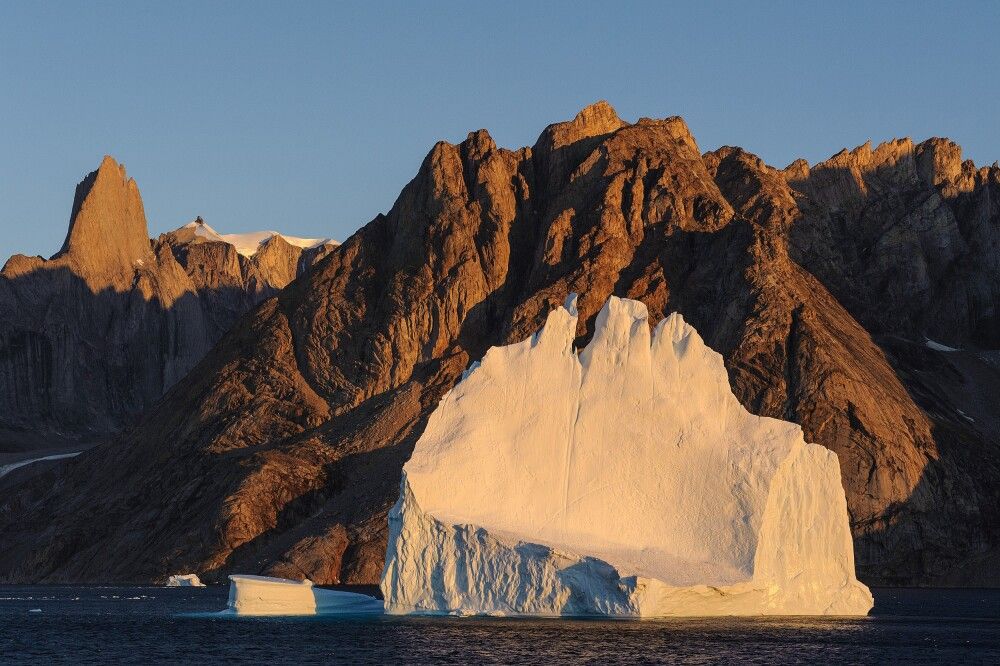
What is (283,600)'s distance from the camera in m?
85.8

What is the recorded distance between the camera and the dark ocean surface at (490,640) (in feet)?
220

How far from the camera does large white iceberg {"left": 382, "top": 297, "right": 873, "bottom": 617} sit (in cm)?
7444

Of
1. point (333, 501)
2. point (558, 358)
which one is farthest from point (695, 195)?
point (558, 358)

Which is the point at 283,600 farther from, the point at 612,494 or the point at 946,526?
the point at 946,526

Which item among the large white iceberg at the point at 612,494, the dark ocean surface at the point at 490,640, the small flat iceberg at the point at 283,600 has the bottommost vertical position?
the dark ocean surface at the point at 490,640

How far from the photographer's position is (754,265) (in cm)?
17825

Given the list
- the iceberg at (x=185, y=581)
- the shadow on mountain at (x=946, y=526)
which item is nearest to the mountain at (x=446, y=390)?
the shadow on mountain at (x=946, y=526)

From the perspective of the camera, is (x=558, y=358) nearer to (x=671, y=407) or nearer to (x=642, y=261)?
(x=671, y=407)

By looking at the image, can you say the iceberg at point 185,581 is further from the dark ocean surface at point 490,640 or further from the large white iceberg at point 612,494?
the large white iceberg at point 612,494

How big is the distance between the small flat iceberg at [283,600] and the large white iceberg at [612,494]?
880 centimetres

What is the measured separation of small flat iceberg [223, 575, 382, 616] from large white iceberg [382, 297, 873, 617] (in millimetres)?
8796

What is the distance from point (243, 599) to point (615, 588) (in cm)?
2279

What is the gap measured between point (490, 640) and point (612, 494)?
10.6m

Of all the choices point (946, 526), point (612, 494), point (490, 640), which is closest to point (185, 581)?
point (946, 526)
